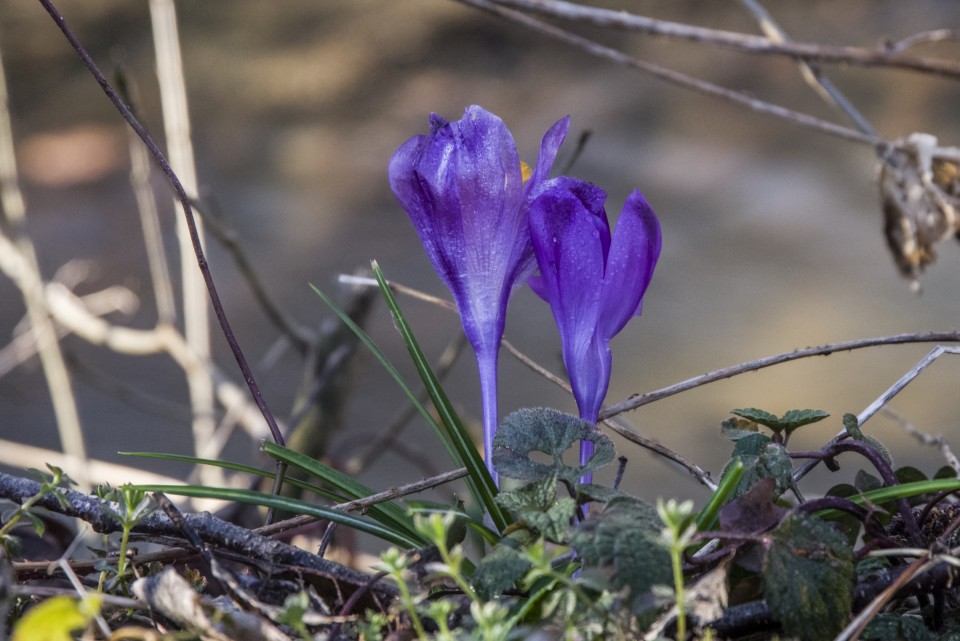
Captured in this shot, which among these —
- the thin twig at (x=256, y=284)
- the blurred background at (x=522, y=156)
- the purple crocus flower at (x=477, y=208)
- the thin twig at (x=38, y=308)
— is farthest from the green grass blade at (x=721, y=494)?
the blurred background at (x=522, y=156)

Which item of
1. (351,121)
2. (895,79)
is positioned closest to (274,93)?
(351,121)

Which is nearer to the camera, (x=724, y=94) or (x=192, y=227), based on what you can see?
(x=192, y=227)

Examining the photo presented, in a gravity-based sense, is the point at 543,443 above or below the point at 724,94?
below

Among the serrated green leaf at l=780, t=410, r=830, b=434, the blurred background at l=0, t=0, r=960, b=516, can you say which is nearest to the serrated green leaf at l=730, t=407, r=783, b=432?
the serrated green leaf at l=780, t=410, r=830, b=434

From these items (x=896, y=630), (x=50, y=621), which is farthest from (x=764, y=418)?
(x=50, y=621)

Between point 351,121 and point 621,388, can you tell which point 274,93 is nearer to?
point 351,121

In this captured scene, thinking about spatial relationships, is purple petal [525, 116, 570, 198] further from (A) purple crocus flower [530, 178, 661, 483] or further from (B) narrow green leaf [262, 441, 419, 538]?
(B) narrow green leaf [262, 441, 419, 538]

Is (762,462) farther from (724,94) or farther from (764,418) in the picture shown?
(724,94)
